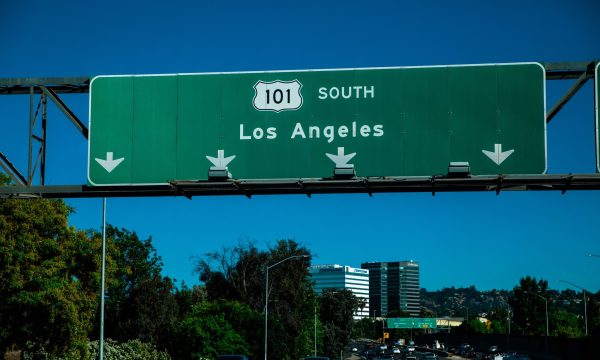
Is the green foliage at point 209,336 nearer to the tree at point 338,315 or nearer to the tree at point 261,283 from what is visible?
the tree at point 261,283

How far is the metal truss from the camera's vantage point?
599 inches

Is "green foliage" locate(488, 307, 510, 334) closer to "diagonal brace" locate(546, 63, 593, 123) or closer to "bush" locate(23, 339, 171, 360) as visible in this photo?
"bush" locate(23, 339, 171, 360)

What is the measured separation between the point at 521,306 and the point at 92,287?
4825 inches

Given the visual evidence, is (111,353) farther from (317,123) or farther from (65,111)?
(317,123)

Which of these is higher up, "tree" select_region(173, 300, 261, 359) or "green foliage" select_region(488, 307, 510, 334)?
"tree" select_region(173, 300, 261, 359)

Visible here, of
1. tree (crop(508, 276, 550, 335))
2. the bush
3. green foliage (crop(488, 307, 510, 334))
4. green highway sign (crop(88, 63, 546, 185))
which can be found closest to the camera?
green highway sign (crop(88, 63, 546, 185))

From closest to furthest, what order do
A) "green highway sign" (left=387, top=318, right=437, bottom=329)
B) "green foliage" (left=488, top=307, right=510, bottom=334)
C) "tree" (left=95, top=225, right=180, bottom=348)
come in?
1. "tree" (left=95, top=225, right=180, bottom=348)
2. "green foliage" (left=488, top=307, right=510, bottom=334)
3. "green highway sign" (left=387, top=318, right=437, bottom=329)

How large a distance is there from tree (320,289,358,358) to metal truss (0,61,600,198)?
294 feet

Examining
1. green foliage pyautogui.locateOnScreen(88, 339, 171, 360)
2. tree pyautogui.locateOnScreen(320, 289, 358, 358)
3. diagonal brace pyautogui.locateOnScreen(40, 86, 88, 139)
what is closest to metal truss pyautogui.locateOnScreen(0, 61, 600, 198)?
diagonal brace pyautogui.locateOnScreen(40, 86, 88, 139)

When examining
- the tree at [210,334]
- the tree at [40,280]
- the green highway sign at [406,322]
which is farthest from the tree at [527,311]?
the tree at [40,280]

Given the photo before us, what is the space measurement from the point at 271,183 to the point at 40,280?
26.6 meters

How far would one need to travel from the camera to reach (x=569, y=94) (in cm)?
1522

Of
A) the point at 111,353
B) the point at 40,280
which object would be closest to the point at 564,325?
the point at 111,353

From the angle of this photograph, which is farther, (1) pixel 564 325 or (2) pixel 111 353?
(1) pixel 564 325
